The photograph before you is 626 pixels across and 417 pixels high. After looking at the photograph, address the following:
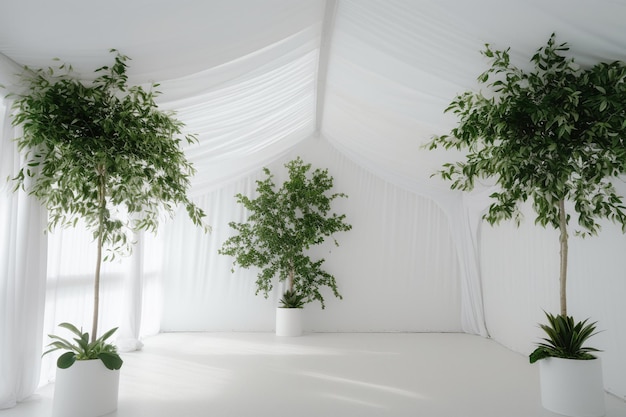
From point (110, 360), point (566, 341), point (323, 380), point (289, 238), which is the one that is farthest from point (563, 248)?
point (289, 238)

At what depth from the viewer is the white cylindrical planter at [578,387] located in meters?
2.94

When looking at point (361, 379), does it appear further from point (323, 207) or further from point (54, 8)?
point (54, 8)

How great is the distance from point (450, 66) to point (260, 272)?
15.1 feet

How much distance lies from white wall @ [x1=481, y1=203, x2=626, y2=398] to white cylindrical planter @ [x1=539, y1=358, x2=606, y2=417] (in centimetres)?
88

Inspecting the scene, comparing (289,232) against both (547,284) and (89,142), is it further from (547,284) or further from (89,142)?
(89,142)

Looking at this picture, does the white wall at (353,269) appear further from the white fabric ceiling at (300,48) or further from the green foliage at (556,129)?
the green foliage at (556,129)

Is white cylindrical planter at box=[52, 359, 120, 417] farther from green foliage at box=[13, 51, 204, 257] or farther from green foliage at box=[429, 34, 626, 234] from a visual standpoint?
green foliage at box=[429, 34, 626, 234]

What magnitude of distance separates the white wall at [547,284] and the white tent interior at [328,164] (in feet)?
0.08

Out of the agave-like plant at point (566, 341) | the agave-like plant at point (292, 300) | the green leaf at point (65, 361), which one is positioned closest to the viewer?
the green leaf at point (65, 361)

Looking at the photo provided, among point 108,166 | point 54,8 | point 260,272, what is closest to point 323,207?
point 260,272

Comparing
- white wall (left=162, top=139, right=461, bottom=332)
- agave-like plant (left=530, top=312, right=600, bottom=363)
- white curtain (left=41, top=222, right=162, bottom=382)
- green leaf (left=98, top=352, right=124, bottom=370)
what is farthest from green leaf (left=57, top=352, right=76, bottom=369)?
white wall (left=162, top=139, right=461, bottom=332)

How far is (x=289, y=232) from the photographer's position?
6480 millimetres

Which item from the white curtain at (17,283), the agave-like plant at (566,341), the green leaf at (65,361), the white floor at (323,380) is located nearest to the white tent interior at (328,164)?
the white curtain at (17,283)

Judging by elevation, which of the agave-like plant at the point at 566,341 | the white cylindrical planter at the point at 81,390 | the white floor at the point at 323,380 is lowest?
the white floor at the point at 323,380
